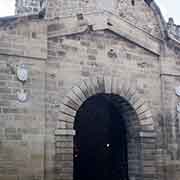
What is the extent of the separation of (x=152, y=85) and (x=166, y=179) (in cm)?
307

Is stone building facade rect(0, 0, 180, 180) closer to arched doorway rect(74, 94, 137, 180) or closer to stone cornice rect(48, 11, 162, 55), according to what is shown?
stone cornice rect(48, 11, 162, 55)

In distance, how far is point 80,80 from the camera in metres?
11.6

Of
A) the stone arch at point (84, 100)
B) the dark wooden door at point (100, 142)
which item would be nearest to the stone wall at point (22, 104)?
the stone arch at point (84, 100)

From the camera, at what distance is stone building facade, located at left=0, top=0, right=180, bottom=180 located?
10383mm

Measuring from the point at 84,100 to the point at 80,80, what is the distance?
610 mm

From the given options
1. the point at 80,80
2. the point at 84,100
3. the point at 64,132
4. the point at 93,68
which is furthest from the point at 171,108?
the point at 64,132

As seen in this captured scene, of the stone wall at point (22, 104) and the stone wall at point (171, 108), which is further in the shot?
the stone wall at point (171, 108)

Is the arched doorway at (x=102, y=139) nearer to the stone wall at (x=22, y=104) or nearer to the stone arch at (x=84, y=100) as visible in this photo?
the stone arch at (x=84, y=100)

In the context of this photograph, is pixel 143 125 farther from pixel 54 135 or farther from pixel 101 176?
pixel 101 176

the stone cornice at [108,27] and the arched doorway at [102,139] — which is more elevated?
the stone cornice at [108,27]

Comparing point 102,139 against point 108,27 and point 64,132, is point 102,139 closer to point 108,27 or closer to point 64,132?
point 64,132

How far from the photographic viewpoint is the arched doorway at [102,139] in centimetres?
1308

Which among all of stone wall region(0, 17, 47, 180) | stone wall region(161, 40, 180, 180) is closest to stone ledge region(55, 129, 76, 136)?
stone wall region(0, 17, 47, 180)

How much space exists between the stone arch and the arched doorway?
1.03ft
